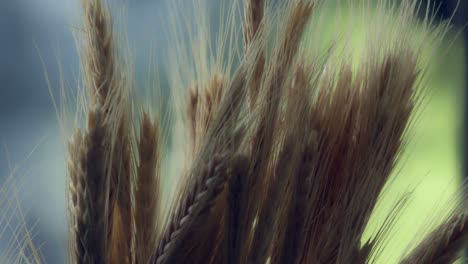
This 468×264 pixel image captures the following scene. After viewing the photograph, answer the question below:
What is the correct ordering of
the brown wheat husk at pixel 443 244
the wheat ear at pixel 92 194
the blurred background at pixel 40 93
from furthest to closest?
the blurred background at pixel 40 93 < the brown wheat husk at pixel 443 244 < the wheat ear at pixel 92 194

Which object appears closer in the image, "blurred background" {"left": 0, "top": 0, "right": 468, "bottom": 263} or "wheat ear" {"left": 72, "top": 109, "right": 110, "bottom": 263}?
"wheat ear" {"left": 72, "top": 109, "right": 110, "bottom": 263}

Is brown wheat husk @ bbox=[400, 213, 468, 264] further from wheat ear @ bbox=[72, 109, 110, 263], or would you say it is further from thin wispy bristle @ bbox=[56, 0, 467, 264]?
wheat ear @ bbox=[72, 109, 110, 263]

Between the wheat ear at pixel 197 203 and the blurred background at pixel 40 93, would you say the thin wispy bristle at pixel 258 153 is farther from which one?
the blurred background at pixel 40 93

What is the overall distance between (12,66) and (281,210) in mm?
540

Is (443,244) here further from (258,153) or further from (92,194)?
(92,194)

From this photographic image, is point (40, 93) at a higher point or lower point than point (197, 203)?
higher

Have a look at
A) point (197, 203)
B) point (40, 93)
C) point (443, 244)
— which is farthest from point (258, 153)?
point (40, 93)

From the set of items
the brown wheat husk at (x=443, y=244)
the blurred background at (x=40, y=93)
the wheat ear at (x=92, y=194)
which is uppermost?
the blurred background at (x=40, y=93)

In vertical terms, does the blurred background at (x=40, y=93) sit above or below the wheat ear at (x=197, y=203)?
above

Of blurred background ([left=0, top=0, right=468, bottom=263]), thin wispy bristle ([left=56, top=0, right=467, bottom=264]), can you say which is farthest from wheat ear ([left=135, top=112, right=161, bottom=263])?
blurred background ([left=0, top=0, right=468, bottom=263])

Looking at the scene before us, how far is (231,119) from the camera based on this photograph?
50cm

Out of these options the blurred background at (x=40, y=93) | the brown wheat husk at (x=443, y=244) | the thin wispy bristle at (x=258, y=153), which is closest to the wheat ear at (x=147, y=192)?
the thin wispy bristle at (x=258, y=153)

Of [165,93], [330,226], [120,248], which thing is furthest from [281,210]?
[165,93]

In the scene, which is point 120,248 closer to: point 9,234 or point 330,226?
point 330,226
